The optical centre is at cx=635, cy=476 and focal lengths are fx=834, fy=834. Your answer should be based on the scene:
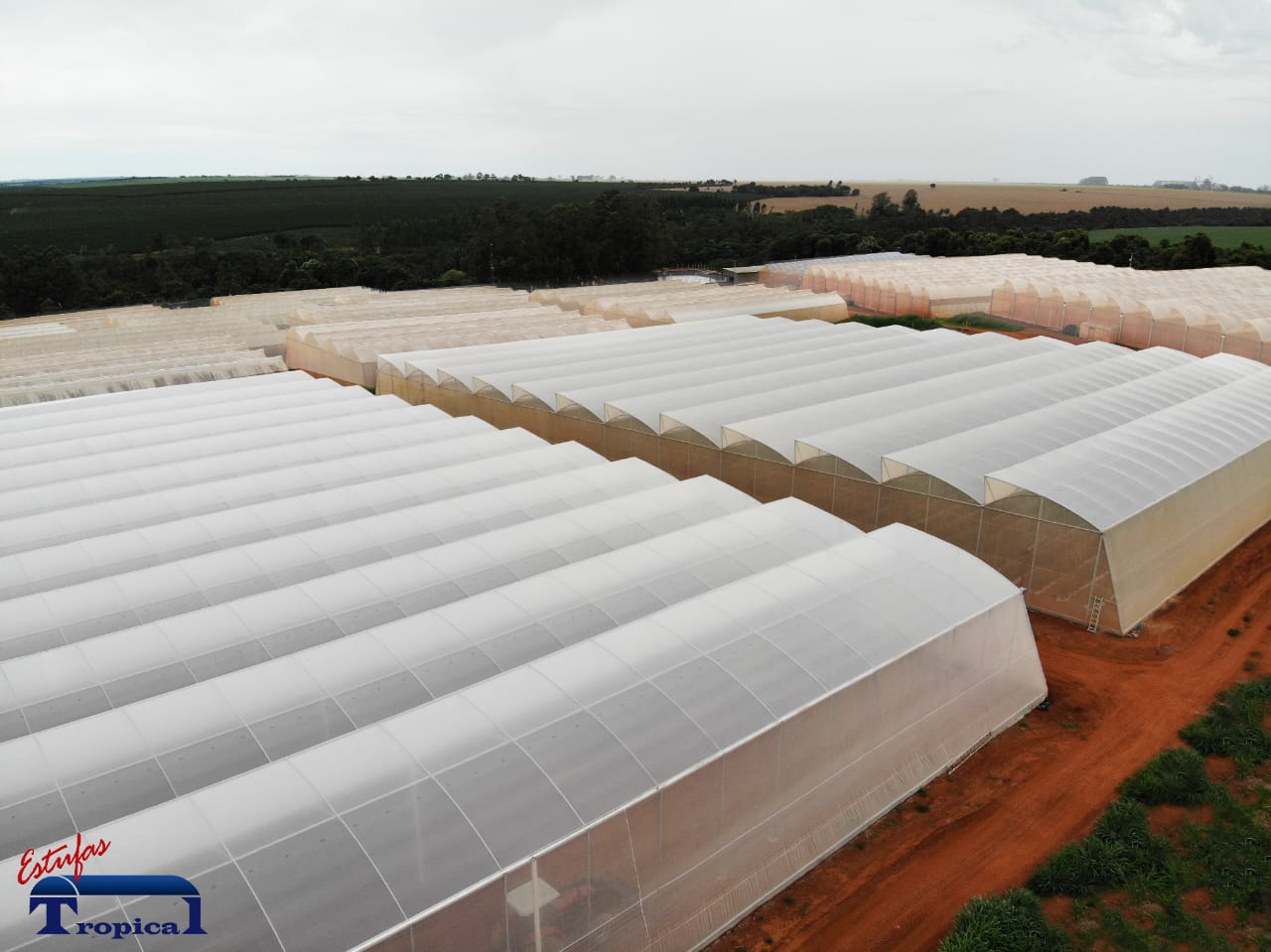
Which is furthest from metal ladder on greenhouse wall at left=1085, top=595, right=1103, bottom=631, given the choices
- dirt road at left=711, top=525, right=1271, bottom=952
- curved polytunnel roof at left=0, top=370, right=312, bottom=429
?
curved polytunnel roof at left=0, top=370, right=312, bottom=429

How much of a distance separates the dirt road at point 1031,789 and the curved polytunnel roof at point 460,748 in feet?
8.92

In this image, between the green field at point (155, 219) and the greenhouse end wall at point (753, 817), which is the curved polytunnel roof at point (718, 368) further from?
the green field at point (155, 219)

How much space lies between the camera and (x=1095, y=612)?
65.1 ft

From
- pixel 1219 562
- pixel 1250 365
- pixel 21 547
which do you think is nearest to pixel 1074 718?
pixel 1219 562

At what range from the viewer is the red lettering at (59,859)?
8.72m

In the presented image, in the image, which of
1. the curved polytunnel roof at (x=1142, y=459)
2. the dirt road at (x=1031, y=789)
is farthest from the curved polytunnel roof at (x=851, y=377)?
the dirt road at (x=1031, y=789)

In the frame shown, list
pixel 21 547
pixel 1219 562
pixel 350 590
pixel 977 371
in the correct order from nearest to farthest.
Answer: pixel 350 590, pixel 21 547, pixel 1219 562, pixel 977 371

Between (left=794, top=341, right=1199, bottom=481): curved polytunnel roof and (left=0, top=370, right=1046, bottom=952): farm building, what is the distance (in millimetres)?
5077

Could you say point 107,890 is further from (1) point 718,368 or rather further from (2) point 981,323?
(2) point 981,323

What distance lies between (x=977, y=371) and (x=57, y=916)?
3277 centimetres

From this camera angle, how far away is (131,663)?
13406mm

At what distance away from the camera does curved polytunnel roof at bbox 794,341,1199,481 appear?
Result: 24.2m

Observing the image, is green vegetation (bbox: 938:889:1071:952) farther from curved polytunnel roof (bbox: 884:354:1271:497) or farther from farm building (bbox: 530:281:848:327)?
farm building (bbox: 530:281:848:327)

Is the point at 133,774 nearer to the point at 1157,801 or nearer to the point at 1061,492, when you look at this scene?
the point at 1157,801
